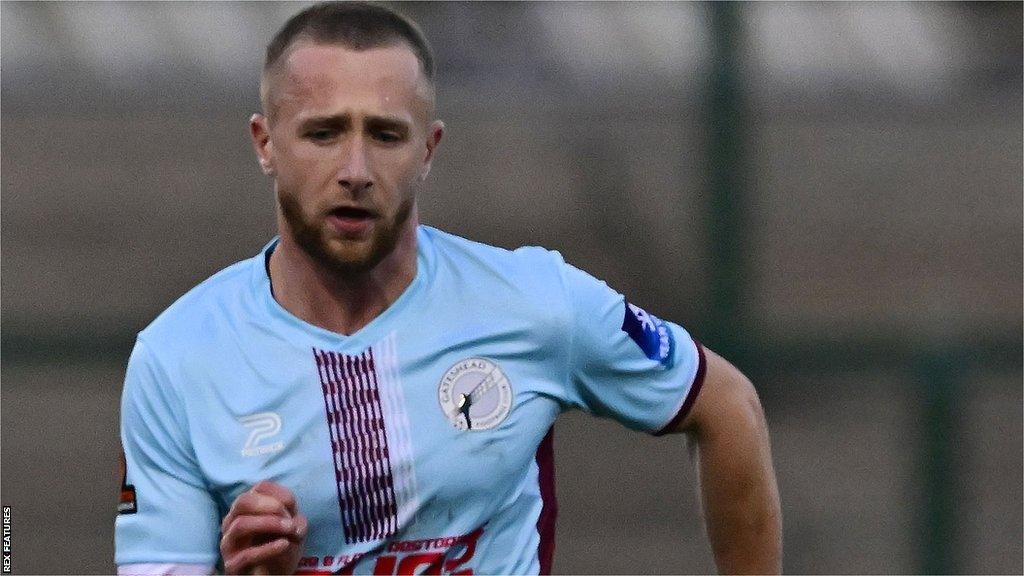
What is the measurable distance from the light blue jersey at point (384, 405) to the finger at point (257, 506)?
121mm

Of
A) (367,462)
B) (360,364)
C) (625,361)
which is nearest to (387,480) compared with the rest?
(367,462)

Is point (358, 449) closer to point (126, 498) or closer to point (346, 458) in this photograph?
point (346, 458)

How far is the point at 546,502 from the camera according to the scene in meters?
2.51

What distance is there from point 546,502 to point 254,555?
21.5 inches

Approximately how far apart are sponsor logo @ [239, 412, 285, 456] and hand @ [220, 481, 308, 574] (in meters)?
0.11

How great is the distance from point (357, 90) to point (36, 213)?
19.0 feet

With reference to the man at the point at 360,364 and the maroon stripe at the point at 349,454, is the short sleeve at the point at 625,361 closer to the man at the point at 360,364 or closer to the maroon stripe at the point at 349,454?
the man at the point at 360,364

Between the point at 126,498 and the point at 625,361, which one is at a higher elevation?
the point at 625,361

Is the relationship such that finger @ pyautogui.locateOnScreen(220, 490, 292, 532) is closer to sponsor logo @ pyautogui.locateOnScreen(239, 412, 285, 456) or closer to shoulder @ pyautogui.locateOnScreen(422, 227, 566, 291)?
sponsor logo @ pyautogui.locateOnScreen(239, 412, 285, 456)

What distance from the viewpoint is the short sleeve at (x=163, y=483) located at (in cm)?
226

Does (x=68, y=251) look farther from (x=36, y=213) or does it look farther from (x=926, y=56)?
(x=926, y=56)

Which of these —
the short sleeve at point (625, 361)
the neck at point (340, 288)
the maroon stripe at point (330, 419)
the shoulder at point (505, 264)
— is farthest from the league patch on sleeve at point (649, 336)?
the maroon stripe at point (330, 419)

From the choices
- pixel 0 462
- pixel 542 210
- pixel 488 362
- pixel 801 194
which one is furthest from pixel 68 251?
pixel 488 362

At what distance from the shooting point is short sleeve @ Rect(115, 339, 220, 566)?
2.26 metres
